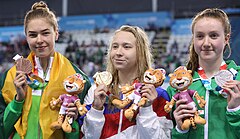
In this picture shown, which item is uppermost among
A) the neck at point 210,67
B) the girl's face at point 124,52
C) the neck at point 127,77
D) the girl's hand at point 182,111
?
the girl's face at point 124,52

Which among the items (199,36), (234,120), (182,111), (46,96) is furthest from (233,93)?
(46,96)

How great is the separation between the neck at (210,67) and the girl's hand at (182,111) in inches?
11.0

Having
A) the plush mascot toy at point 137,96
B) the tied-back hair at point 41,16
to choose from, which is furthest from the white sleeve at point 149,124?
the tied-back hair at point 41,16

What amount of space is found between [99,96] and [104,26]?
11.2 meters

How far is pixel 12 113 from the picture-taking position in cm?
217

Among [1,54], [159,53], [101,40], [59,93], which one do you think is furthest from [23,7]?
[59,93]

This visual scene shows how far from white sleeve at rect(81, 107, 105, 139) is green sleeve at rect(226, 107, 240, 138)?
635mm

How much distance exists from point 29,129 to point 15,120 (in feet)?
0.30

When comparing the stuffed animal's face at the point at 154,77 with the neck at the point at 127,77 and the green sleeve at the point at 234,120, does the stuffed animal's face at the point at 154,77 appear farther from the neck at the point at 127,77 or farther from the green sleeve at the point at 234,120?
the green sleeve at the point at 234,120

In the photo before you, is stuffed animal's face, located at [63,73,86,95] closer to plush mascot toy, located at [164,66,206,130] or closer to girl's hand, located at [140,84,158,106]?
girl's hand, located at [140,84,158,106]

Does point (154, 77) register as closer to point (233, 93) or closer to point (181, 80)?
point (181, 80)

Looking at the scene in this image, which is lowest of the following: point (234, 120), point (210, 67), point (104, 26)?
point (234, 120)

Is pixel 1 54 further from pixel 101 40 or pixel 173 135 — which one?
pixel 173 135

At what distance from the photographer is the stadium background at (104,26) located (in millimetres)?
11836
